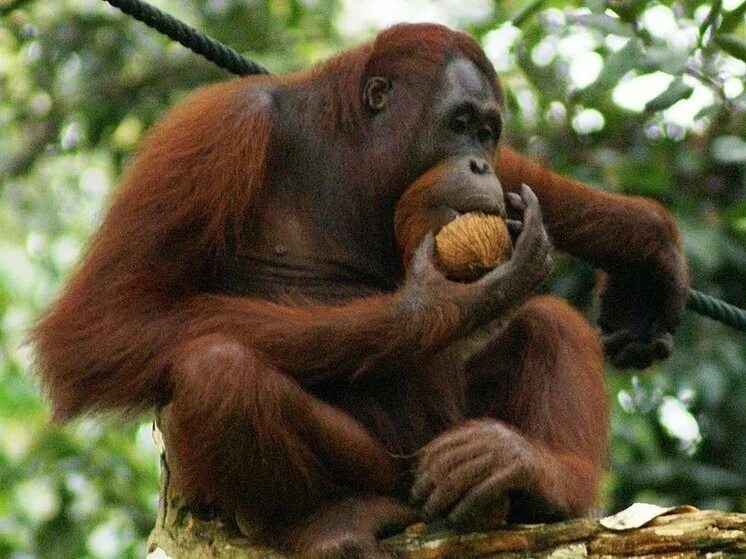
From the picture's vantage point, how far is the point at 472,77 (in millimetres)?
4457

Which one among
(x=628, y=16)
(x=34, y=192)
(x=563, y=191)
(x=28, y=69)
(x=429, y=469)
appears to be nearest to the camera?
(x=429, y=469)

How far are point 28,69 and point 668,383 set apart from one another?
198 inches

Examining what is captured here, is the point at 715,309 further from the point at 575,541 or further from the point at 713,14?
the point at 575,541

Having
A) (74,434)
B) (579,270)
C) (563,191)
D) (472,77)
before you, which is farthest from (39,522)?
(472,77)

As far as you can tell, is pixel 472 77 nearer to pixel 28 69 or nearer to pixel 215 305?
pixel 215 305

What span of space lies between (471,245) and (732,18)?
4.33ft

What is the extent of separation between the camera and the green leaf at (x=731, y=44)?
183 inches

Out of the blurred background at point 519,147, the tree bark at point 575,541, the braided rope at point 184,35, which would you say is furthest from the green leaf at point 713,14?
the tree bark at point 575,541

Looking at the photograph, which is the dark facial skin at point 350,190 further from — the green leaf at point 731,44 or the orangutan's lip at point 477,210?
the green leaf at point 731,44

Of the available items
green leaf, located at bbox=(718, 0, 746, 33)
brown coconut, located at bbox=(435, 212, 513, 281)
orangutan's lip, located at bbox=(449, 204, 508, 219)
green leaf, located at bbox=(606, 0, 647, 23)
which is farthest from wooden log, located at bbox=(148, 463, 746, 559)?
green leaf, located at bbox=(606, 0, 647, 23)

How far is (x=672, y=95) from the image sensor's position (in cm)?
478

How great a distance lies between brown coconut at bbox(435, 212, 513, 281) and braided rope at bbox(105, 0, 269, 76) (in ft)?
3.82

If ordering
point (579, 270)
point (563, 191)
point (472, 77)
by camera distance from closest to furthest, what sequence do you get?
point (472, 77)
point (563, 191)
point (579, 270)

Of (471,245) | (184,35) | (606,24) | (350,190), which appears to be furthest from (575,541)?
(184,35)
